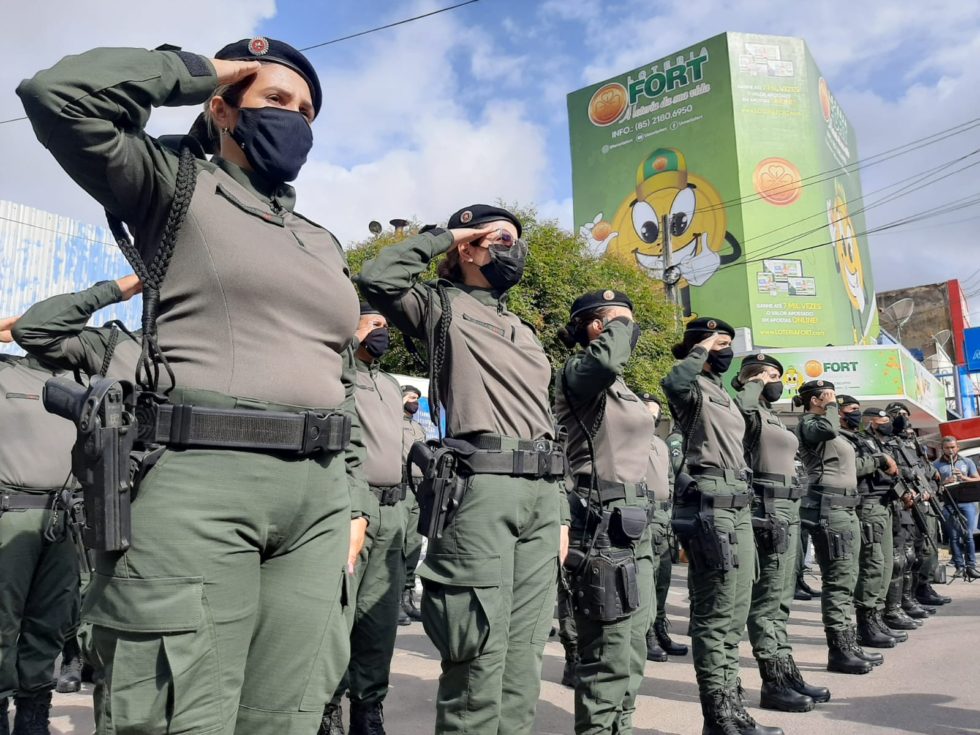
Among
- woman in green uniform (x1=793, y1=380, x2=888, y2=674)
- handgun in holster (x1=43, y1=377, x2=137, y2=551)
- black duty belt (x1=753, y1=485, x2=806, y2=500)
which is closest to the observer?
handgun in holster (x1=43, y1=377, x2=137, y2=551)

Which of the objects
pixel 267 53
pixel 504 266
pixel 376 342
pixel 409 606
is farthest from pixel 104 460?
pixel 409 606

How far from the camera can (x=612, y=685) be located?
359 cm

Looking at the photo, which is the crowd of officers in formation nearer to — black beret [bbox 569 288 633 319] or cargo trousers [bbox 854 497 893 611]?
black beret [bbox 569 288 633 319]

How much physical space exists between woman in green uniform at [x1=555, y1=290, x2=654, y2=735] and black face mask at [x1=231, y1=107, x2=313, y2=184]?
1.95m

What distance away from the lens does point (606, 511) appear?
3.95 meters

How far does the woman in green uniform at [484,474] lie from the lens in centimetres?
291

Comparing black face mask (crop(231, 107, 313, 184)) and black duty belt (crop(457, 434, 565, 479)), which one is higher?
black face mask (crop(231, 107, 313, 184))

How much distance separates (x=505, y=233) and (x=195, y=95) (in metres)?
1.70

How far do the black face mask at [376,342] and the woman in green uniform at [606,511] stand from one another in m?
1.29

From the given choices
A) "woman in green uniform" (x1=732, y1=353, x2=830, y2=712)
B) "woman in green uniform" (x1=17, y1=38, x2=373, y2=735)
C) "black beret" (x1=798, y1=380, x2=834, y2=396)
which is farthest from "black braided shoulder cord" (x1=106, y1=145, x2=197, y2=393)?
"black beret" (x1=798, y1=380, x2=834, y2=396)

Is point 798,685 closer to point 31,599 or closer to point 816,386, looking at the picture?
point 816,386

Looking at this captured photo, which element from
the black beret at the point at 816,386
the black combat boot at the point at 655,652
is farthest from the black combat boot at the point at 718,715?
the black beret at the point at 816,386

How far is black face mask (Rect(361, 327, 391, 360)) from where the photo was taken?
16.7 feet

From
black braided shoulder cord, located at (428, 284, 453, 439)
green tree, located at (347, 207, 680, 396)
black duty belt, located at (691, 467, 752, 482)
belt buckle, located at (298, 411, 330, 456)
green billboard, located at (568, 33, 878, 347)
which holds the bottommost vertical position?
black duty belt, located at (691, 467, 752, 482)
